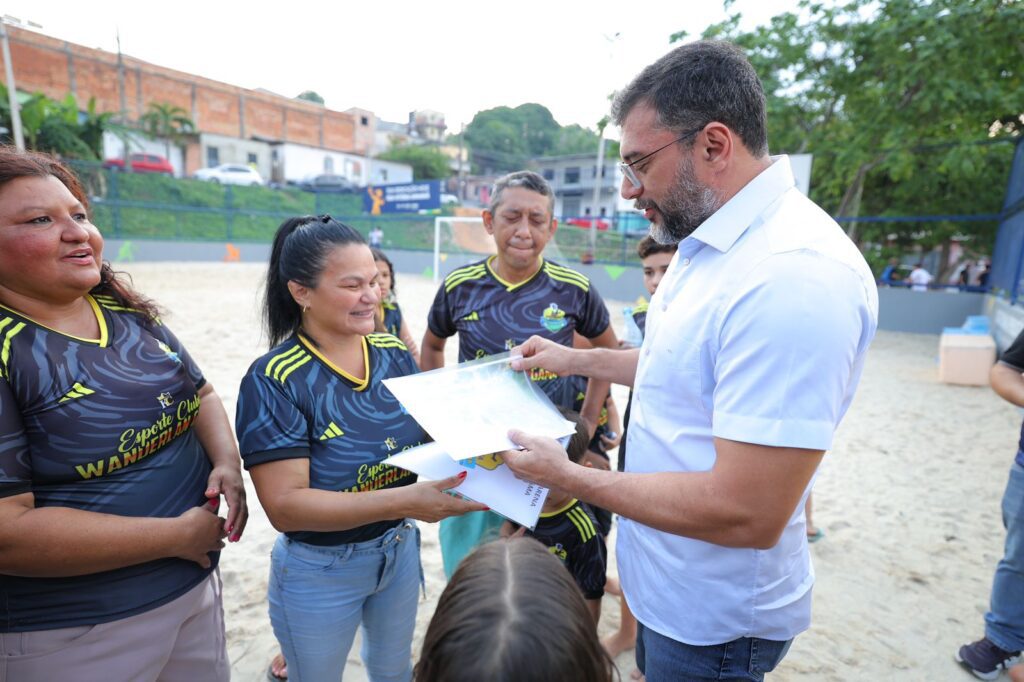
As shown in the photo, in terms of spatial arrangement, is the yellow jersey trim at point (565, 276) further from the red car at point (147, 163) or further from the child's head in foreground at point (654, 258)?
the red car at point (147, 163)

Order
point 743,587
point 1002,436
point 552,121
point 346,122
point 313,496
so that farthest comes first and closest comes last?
point 552,121
point 346,122
point 1002,436
point 313,496
point 743,587

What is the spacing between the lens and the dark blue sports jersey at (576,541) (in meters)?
2.12

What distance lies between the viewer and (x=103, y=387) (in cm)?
141

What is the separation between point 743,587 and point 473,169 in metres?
63.4

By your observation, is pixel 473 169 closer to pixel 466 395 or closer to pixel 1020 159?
pixel 1020 159

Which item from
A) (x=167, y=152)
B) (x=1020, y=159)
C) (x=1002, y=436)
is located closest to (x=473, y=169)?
(x=167, y=152)

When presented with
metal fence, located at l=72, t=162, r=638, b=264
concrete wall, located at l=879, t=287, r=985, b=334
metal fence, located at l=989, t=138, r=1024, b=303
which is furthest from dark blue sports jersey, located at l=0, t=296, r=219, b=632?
metal fence, located at l=72, t=162, r=638, b=264

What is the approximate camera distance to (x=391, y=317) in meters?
3.43

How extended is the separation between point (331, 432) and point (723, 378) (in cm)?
113

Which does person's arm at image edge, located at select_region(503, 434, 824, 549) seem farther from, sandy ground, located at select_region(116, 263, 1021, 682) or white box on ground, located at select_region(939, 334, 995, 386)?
white box on ground, located at select_region(939, 334, 995, 386)

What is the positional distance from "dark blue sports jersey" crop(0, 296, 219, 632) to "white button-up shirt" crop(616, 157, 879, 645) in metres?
1.32

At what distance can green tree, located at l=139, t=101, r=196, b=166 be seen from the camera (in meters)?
31.0

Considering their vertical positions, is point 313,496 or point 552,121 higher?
point 552,121

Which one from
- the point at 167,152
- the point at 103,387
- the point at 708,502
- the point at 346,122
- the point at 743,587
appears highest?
the point at 346,122
